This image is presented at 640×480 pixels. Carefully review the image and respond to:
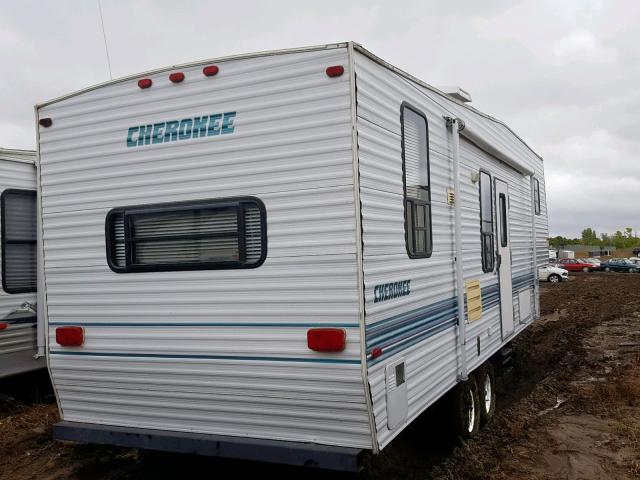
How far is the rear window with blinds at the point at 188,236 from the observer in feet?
12.8

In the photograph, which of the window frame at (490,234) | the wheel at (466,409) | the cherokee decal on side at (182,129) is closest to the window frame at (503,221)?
the window frame at (490,234)

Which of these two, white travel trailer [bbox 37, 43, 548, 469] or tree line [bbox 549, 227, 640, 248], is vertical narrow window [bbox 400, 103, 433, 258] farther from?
tree line [bbox 549, 227, 640, 248]

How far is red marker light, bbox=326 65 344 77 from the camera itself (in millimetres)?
3637

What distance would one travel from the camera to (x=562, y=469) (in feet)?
16.6

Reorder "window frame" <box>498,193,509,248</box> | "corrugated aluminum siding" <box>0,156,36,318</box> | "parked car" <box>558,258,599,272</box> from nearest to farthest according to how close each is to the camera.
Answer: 1. "corrugated aluminum siding" <box>0,156,36,318</box>
2. "window frame" <box>498,193,509,248</box>
3. "parked car" <box>558,258,599,272</box>

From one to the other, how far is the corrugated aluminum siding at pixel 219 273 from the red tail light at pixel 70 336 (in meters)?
0.06

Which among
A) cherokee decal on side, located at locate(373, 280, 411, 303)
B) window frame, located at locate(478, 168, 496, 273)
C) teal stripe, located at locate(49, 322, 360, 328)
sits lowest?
teal stripe, located at locate(49, 322, 360, 328)

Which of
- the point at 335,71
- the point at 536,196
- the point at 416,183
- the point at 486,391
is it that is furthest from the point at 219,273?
the point at 536,196

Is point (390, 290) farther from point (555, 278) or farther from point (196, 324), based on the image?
point (555, 278)

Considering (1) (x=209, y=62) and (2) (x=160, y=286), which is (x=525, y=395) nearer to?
(2) (x=160, y=286)

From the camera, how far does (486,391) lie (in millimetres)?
6613

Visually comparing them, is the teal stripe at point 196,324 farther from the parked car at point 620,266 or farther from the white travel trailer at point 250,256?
the parked car at point 620,266

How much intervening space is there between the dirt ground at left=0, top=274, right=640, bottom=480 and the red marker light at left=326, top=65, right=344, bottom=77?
295cm

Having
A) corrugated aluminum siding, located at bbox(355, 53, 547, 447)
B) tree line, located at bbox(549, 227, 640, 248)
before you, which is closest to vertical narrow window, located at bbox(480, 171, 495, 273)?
corrugated aluminum siding, located at bbox(355, 53, 547, 447)
